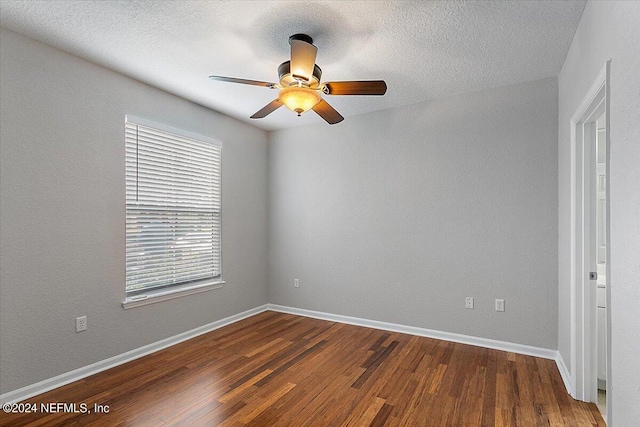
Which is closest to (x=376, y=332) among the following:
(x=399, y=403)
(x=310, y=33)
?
(x=399, y=403)

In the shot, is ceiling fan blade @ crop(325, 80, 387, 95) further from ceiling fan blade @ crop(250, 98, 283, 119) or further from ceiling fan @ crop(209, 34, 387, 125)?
ceiling fan blade @ crop(250, 98, 283, 119)

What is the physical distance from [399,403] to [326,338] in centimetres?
138

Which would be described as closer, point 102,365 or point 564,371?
point 564,371

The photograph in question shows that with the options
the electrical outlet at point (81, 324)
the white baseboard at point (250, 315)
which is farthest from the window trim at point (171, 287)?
the white baseboard at point (250, 315)

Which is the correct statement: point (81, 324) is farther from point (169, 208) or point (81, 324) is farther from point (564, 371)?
point (564, 371)

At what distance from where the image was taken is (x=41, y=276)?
8.11ft

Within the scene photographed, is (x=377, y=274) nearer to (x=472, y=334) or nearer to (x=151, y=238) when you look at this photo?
(x=472, y=334)

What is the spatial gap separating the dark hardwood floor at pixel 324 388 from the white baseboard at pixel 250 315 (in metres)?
0.07

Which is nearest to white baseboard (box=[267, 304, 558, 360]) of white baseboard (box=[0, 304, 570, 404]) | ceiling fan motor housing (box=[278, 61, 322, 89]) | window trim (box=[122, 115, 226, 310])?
white baseboard (box=[0, 304, 570, 404])

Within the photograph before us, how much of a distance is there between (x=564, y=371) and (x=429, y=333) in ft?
4.06

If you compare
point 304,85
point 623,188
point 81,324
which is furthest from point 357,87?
point 81,324

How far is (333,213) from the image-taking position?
4.29 meters

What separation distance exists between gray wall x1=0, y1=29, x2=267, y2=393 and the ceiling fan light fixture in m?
1.71

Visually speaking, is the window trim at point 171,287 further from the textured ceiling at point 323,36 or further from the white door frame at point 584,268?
the white door frame at point 584,268
